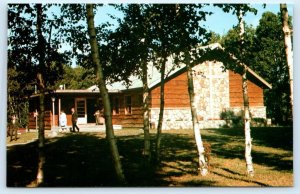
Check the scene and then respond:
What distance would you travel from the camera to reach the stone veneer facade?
16.0m

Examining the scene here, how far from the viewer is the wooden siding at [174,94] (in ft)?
55.5

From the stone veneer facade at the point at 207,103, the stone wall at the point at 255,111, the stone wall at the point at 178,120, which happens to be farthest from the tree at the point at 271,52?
the stone veneer facade at the point at 207,103

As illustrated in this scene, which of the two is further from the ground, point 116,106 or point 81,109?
point 116,106

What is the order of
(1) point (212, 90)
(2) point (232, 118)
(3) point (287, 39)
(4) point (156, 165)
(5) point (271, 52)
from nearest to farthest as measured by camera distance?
1. (3) point (287, 39)
2. (5) point (271, 52)
3. (4) point (156, 165)
4. (2) point (232, 118)
5. (1) point (212, 90)

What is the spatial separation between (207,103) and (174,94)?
1684 millimetres

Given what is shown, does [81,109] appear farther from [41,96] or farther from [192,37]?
[192,37]

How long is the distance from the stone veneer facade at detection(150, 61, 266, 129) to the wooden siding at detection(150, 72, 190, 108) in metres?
0.30

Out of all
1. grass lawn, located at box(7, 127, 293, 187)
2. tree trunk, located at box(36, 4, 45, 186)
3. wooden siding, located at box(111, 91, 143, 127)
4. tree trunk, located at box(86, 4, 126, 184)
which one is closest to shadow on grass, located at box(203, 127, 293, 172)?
grass lawn, located at box(7, 127, 293, 187)

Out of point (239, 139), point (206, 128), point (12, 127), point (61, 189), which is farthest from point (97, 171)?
point (206, 128)

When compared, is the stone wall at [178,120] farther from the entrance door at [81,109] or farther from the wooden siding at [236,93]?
the entrance door at [81,109]

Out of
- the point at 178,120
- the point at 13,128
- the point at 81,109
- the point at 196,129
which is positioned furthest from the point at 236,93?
the point at 13,128

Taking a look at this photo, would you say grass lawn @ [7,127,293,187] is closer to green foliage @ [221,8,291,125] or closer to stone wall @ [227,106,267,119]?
green foliage @ [221,8,291,125]

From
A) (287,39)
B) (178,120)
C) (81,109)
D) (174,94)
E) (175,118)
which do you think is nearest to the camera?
(287,39)

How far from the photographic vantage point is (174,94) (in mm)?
17219
